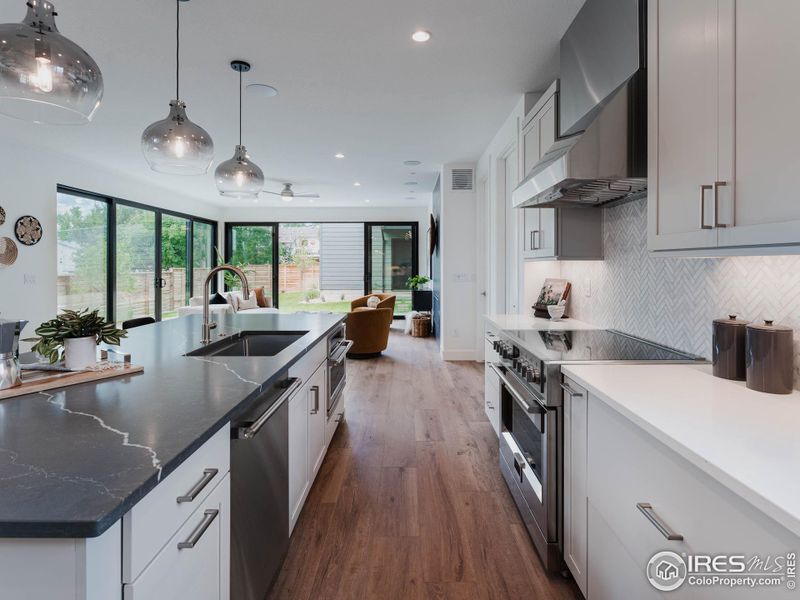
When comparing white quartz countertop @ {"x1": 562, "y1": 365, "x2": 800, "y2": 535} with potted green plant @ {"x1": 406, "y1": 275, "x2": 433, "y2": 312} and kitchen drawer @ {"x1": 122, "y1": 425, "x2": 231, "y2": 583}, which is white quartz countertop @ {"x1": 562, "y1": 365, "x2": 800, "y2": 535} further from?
potted green plant @ {"x1": 406, "y1": 275, "x2": 433, "y2": 312}

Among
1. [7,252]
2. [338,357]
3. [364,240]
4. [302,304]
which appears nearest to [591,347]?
[338,357]

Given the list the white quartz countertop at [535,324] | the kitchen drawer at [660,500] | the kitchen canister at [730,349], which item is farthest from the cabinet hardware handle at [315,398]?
the kitchen canister at [730,349]

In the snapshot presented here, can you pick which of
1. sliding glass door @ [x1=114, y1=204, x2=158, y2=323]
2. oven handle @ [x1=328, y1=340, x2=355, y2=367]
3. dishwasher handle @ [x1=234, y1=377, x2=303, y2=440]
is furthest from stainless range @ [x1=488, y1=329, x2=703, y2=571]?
sliding glass door @ [x1=114, y1=204, x2=158, y2=323]

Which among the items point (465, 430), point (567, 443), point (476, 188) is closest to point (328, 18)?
point (567, 443)

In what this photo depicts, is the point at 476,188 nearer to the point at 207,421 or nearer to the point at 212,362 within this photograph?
the point at 212,362

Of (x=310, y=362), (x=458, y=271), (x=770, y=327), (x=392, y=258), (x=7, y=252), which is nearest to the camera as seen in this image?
(x=770, y=327)

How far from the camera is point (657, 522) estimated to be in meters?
1.05

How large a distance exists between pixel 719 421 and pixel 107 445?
1401 millimetres

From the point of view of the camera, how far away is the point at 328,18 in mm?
2428

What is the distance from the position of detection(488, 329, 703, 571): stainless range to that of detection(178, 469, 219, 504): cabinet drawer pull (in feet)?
3.96

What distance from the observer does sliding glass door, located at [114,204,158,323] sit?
6.46 m

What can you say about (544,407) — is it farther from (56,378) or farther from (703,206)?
(56,378)

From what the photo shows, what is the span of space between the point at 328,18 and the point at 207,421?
2.29m

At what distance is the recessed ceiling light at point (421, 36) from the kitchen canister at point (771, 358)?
226cm
